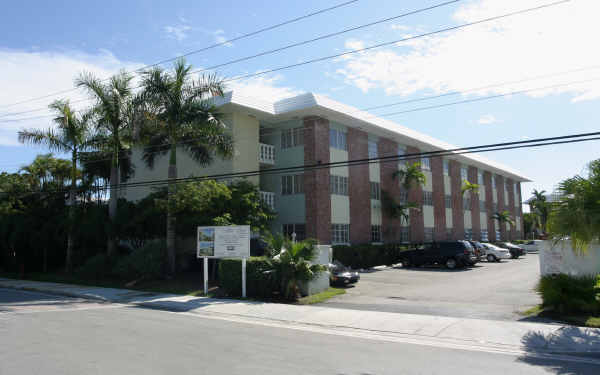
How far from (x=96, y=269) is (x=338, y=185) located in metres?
15.0

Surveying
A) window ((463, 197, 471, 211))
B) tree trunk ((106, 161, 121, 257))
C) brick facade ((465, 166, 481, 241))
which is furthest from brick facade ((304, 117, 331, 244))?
brick facade ((465, 166, 481, 241))

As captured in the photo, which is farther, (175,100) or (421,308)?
(175,100)

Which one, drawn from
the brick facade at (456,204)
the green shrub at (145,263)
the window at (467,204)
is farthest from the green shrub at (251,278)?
the window at (467,204)

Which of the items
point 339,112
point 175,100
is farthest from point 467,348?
point 339,112

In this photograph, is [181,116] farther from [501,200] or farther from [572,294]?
[501,200]

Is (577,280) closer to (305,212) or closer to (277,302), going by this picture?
(277,302)

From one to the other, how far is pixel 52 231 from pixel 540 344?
27.8 m

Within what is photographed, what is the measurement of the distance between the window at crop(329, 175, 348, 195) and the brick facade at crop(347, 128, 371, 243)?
373 mm

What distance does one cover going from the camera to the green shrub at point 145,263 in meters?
21.3

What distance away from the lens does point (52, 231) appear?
2784 centimetres

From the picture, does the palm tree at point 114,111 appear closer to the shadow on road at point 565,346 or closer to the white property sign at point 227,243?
the white property sign at point 227,243

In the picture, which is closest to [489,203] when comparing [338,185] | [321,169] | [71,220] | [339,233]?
[338,185]

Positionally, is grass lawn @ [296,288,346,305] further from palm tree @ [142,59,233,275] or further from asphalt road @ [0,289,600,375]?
palm tree @ [142,59,233,275]

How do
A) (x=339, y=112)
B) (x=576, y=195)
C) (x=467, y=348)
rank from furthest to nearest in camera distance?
(x=339, y=112)
(x=576, y=195)
(x=467, y=348)
